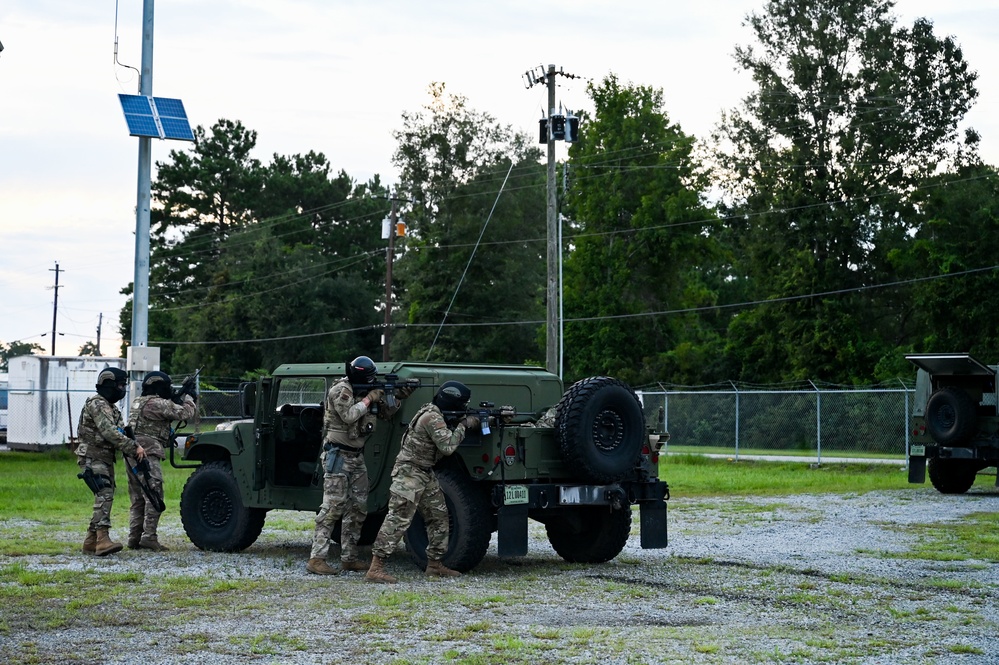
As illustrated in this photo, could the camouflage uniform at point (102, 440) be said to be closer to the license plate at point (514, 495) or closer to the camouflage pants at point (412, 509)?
the camouflage pants at point (412, 509)

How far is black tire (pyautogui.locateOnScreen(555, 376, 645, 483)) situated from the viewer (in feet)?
36.8

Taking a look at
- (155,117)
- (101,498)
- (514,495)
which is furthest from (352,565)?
(155,117)

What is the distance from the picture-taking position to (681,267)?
56188 mm

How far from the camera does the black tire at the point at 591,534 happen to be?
39.3 ft

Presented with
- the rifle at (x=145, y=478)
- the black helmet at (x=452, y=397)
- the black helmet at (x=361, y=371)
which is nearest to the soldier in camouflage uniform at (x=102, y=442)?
the rifle at (x=145, y=478)

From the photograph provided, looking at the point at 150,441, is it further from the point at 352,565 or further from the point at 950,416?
the point at 950,416

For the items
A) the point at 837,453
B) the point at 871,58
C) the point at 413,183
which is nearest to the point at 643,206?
the point at 871,58

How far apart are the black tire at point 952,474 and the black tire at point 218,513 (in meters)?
12.9

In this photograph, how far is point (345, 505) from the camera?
36.6 feet

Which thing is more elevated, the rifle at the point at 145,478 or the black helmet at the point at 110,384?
the black helmet at the point at 110,384

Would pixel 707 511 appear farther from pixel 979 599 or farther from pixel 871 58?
pixel 871 58

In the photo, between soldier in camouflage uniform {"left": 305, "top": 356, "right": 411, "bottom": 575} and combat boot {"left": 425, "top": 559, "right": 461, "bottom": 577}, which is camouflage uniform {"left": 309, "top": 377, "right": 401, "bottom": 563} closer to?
soldier in camouflage uniform {"left": 305, "top": 356, "right": 411, "bottom": 575}

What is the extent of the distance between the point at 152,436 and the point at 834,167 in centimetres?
3968

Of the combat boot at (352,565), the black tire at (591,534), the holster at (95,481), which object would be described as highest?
the holster at (95,481)
